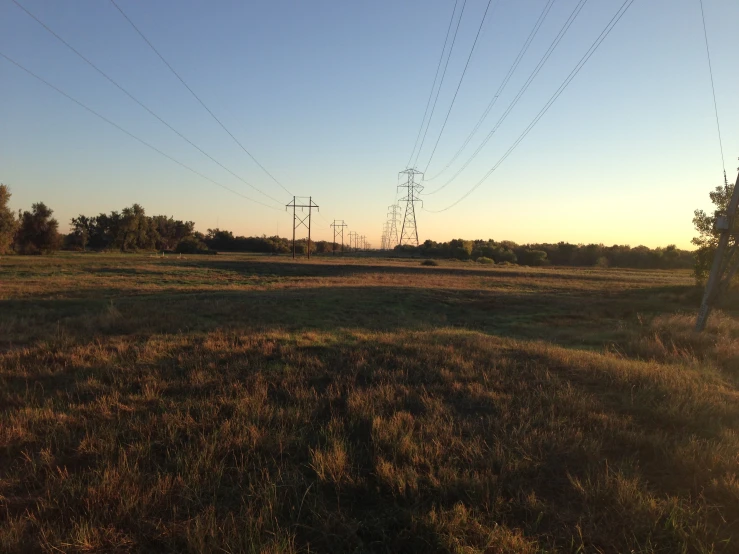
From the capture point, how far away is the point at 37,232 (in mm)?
81500

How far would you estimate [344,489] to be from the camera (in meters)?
4.42

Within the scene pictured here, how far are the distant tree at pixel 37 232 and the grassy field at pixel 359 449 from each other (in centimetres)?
8830

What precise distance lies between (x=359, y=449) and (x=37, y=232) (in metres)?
99.5

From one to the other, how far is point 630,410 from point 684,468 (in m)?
2.00

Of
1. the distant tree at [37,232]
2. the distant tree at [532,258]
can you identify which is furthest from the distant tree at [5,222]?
the distant tree at [532,258]

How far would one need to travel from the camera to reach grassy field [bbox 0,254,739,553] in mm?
3738

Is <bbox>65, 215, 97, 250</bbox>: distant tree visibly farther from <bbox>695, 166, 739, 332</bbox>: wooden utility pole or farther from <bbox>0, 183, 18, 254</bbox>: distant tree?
<bbox>695, 166, 739, 332</bbox>: wooden utility pole

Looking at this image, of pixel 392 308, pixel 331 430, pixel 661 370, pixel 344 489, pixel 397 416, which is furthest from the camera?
pixel 392 308

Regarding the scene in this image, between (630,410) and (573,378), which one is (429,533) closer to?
(630,410)

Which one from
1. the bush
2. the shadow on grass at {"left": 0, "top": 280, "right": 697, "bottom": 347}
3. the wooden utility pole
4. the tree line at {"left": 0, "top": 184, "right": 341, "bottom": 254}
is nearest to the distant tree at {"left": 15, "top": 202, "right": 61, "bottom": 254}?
the tree line at {"left": 0, "top": 184, "right": 341, "bottom": 254}

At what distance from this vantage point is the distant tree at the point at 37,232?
263ft

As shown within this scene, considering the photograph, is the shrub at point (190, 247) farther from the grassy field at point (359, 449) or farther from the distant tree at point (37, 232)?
the grassy field at point (359, 449)

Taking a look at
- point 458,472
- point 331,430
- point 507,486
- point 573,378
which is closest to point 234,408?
point 331,430

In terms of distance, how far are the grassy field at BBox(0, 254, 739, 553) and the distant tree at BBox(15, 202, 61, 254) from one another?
8830 cm
